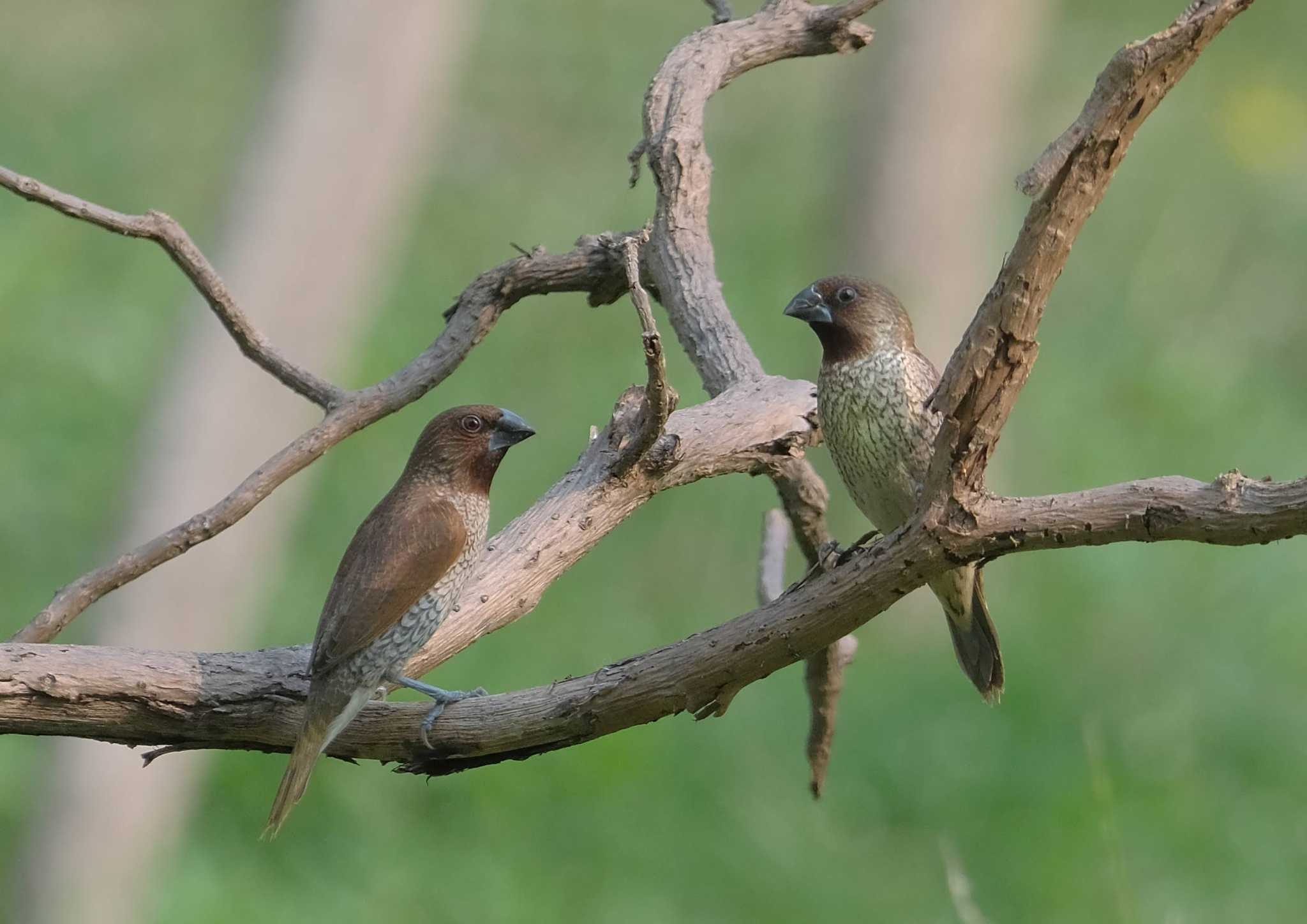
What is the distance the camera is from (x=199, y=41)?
1844 cm

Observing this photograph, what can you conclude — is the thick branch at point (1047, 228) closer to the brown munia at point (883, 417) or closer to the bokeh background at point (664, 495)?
the brown munia at point (883, 417)

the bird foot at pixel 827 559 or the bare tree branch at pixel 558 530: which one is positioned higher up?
the bare tree branch at pixel 558 530

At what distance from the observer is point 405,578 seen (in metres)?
4.10

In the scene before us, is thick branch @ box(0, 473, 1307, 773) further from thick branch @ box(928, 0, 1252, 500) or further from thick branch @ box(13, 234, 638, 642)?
thick branch @ box(13, 234, 638, 642)

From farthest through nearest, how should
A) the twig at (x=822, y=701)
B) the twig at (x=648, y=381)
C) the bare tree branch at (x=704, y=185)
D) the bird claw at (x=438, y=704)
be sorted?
the twig at (x=822, y=701), the bare tree branch at (x=704, y=185), the bird claw at (x=438, y=704), the twig at (x=648, y=381)

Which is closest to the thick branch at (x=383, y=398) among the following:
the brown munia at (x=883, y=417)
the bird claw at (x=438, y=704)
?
the brown munia at (x=883, y=417)

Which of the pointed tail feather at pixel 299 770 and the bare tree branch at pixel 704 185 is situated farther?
the bare tree branch at pixel 704 185

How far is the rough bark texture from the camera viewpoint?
9.78 feet

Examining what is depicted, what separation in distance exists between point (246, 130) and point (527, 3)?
11.5 m

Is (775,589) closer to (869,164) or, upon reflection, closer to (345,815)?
(345,815)

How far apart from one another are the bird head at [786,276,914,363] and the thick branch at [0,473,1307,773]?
1232mm

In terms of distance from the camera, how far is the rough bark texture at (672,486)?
9.78 ft

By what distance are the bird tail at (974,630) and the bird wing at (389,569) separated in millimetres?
1281

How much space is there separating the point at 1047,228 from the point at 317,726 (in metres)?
1.93
